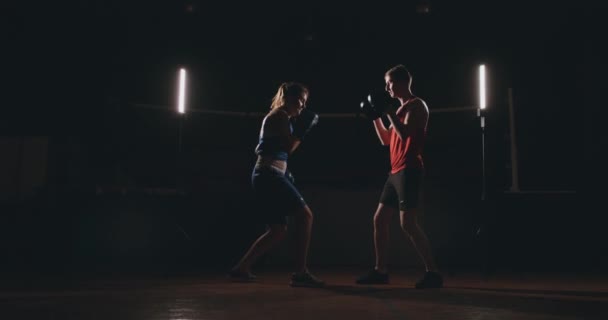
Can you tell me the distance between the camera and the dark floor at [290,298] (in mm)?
2107

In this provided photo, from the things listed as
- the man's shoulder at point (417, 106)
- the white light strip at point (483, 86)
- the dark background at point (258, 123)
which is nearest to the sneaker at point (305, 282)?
the man's shoulder at point (417, 106)

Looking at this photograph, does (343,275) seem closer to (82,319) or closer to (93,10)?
(82,319)

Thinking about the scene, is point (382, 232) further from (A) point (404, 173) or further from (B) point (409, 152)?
(B) point (409, 152)

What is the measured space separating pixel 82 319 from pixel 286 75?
12.7 ft

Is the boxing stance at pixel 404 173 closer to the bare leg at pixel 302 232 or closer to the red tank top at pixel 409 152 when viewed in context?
the red tank top at pixel 409 152

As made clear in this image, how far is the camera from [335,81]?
548 centimetres

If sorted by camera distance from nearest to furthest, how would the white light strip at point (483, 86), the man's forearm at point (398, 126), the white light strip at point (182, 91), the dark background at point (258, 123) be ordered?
the man's forearm at point (398, 126), the white light strip at point (483, 86), the dark background at point (258, 123), the white light strip at point (182, 91)

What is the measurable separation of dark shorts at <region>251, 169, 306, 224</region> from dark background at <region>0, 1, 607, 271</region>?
141 centimetres

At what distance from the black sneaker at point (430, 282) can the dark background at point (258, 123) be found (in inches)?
57.6

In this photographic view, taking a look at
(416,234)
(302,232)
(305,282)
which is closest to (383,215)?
(416,234)

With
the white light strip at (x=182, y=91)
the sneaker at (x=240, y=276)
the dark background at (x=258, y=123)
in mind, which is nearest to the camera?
the sneaker at (x=240, y=276)

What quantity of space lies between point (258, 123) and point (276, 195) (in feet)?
7.11

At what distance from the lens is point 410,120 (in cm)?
328

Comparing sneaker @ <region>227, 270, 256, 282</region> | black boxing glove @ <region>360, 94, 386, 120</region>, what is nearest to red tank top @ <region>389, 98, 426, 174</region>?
black boxing glove @ <region>360, 94, 386, 120</region>
